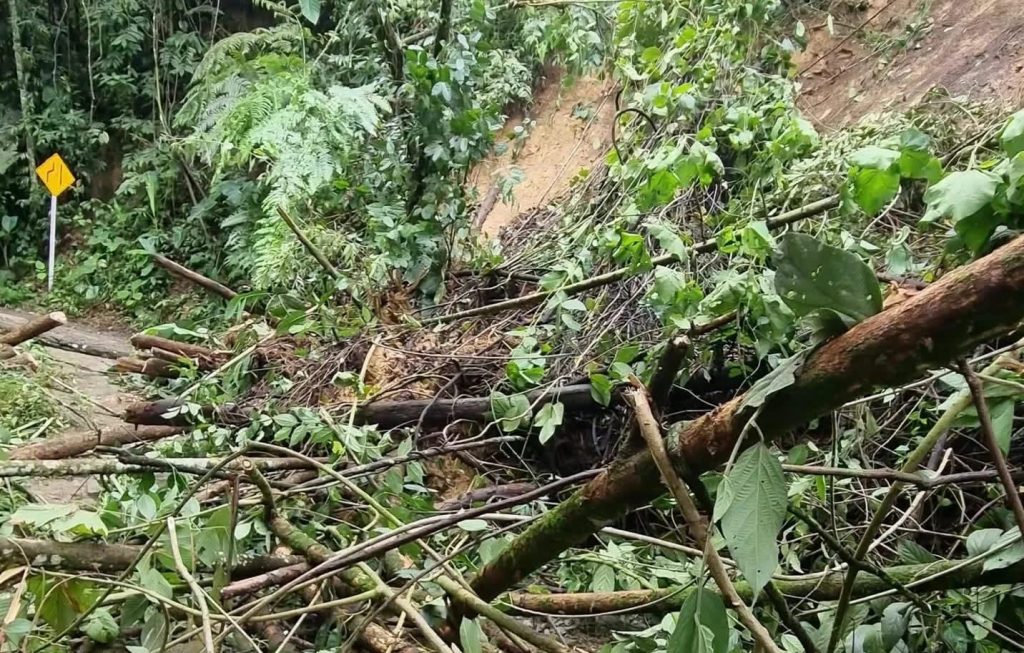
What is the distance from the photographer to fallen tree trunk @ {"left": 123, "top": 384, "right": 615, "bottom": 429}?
87.1 inches

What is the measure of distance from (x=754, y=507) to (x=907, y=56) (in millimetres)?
3624

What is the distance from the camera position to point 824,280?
26.1 inches

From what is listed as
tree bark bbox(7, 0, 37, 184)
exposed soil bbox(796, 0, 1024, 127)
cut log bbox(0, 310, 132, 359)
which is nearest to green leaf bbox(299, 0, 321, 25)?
exposed soil bbox(796, 0, 1024, 127)

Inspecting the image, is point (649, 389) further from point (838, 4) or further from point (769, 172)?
point (838, 4)

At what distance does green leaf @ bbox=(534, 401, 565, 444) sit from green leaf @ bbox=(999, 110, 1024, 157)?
1.30 m

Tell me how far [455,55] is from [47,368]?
252 centimetres

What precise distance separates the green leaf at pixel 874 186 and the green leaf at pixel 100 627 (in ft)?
4.45

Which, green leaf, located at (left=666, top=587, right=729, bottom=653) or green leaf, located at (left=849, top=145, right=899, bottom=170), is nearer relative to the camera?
green leaf, located at (left=666, top=587, right=729, bottom=653)

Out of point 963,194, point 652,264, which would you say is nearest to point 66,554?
point 963,194

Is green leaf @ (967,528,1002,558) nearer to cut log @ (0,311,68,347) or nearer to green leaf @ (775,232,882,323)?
green leaf @ (775,232,882,323)

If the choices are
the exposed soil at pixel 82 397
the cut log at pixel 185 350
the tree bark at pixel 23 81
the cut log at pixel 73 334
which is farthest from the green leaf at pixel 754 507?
the tree bark at pixel 23 81

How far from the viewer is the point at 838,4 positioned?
13.2 feet

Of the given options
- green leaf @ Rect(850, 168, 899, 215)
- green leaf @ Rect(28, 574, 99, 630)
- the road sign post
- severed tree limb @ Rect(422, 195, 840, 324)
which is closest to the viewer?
green leaf @ Rect(850, 168, 899, 215)

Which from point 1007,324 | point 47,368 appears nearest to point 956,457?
point 1007,324
